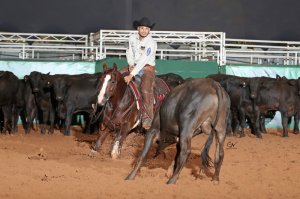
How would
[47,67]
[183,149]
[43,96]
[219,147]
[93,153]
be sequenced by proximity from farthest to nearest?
[47,67]
[43,96]
[93,153]
[219,147]
[183,149]

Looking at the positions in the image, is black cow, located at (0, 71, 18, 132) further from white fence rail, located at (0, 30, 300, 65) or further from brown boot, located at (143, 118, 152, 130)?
brown boot, located at (143, 118, 152, 130)

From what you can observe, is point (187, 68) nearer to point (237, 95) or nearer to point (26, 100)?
point (237, 95)

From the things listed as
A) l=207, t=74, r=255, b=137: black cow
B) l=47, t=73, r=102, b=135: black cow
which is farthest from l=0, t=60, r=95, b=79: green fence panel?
l=207, t=74, r=255, b=137: black cow

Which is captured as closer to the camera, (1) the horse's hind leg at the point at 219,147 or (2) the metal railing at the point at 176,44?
(1) the horse's hind leg at the point at 219,147

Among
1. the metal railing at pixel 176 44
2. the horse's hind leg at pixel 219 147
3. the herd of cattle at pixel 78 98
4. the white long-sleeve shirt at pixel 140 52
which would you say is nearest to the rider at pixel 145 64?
the white long-sleeve shirt at pixel 140 52

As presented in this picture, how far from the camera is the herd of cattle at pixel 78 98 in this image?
64.1ft

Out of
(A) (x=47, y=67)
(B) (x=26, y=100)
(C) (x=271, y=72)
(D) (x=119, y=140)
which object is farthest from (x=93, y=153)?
(C) (x=271, y=72)

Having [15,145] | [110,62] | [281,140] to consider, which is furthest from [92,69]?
[15,145]

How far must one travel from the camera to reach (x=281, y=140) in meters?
18.7

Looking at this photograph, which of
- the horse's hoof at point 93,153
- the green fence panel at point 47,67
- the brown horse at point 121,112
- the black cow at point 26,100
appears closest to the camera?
the brown horse at point 121,112

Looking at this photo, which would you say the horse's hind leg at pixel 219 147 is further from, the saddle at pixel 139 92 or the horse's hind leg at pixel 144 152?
the saddle at pixel 139 92

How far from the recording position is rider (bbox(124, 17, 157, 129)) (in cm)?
1277

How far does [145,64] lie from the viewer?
42.3 ft

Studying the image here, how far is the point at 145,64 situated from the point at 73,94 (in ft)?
22.7
